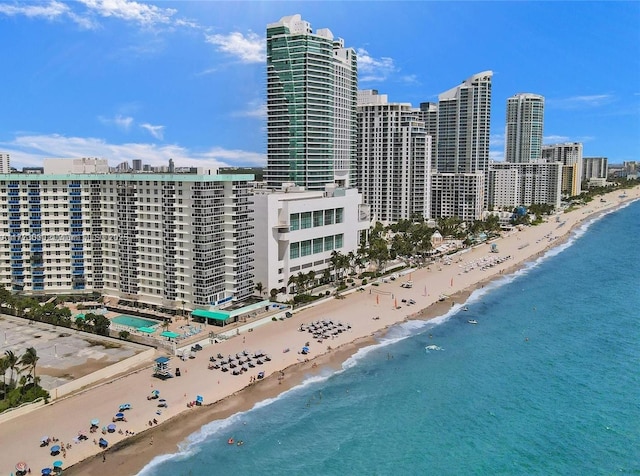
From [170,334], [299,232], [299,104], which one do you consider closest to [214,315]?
[170,334]

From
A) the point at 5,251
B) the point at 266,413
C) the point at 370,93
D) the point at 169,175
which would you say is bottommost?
the point at 266,413

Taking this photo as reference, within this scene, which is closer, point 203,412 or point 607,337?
point 203,412

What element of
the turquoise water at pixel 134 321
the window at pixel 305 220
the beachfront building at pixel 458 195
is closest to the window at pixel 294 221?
the window at pixel 305 220

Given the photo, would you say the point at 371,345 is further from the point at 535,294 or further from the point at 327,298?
the point at 535,294

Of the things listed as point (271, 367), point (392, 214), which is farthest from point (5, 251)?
point (392, 214)

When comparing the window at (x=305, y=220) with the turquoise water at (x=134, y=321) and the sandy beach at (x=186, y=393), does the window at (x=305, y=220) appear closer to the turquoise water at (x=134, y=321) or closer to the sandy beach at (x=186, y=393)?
the sandy beach at (x=186, y=393)
